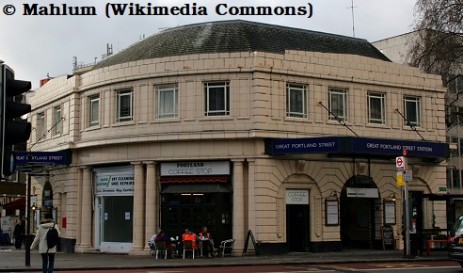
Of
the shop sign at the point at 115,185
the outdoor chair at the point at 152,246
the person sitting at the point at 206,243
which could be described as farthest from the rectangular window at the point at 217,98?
the outdoor chair at the point at 152,246

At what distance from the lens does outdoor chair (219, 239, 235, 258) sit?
2822 cm

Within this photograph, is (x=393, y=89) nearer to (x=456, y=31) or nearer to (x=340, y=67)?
(x=340, y=67)

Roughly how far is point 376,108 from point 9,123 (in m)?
26.2

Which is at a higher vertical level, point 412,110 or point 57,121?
point 412,110

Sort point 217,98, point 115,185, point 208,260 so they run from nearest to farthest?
point 208,260 < point 217,98 < point 115,185

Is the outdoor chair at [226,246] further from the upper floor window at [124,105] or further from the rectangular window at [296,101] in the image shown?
the upper floor window at [124,105]

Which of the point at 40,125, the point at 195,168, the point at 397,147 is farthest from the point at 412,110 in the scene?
the point at 40,125

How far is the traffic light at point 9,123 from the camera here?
7957 mm

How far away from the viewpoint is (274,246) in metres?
28.6

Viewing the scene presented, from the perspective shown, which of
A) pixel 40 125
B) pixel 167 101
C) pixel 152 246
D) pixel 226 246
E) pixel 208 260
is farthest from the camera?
pixel 40 125

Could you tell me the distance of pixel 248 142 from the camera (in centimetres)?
2898

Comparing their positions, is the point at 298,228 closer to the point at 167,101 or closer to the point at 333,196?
the point at 333,196

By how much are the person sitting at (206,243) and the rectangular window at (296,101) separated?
21.3 ft

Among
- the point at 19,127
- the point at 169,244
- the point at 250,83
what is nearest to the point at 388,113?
the point at 250,83
